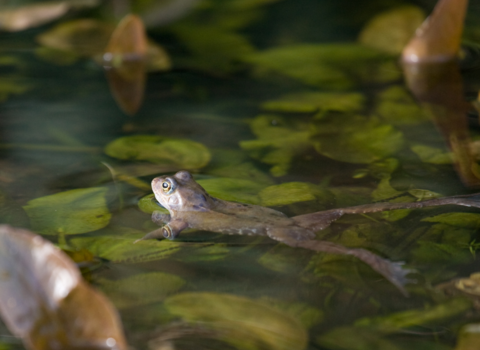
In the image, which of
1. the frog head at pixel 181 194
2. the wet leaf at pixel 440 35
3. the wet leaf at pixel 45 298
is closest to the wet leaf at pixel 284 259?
the frog head at pixel 181 194

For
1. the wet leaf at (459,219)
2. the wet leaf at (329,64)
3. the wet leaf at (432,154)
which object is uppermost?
the wet leaf at (329,64)

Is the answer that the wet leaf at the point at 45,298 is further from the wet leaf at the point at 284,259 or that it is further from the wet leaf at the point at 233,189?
the wet leaf at the point at 233,189

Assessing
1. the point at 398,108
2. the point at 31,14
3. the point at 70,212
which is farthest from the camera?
the point at 31,14

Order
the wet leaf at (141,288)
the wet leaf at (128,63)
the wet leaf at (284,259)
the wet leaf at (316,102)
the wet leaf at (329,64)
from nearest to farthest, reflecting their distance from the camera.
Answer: the wet leaf at (141,288)
the wet leaf at (284,259)
the wet leaf at (316,102)
the wet leaf at (128,63)
the wet leaf at (329,64)

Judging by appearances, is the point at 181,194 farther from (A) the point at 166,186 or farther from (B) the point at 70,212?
(B) the point at 70,212

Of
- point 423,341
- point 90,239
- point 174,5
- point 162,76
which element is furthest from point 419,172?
point 174,5

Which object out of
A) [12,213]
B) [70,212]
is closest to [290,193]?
[70,212]
